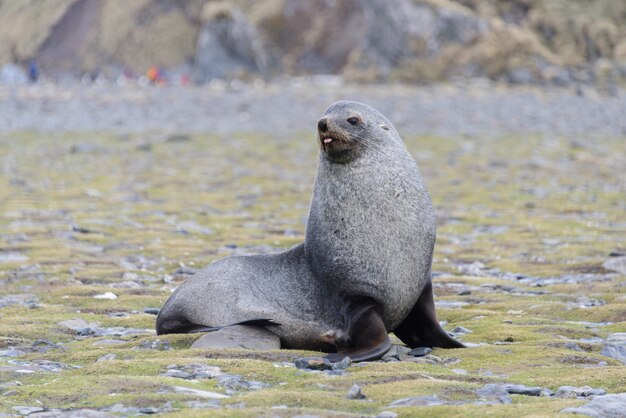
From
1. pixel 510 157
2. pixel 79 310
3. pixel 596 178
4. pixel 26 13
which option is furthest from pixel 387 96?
pixel 26 13

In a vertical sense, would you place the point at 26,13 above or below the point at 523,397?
above

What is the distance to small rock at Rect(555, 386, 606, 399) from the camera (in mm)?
5504

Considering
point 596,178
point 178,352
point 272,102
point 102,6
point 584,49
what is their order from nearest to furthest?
point 178,352 < point 596,178 < point 272,102 < point 584,49 < point 102,6

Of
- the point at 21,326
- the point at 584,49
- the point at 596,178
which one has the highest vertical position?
the point at 584,49

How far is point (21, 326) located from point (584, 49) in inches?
1943

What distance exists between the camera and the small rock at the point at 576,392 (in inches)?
217

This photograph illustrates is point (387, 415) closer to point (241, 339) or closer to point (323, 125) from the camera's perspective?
point (241, 339)

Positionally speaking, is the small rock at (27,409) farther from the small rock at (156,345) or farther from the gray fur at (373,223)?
the gray fur at (373,223)

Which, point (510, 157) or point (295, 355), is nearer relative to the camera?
point (295, 355)

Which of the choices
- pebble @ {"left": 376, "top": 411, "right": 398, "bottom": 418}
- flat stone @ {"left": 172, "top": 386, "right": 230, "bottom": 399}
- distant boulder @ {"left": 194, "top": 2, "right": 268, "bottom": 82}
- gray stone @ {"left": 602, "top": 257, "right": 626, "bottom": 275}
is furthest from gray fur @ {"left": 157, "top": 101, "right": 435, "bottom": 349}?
distant boulder @ {"left": 194, "top": 2, "right": 268, "bottom": 82}

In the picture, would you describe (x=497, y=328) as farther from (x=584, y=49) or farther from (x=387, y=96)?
(x=584, y=49)

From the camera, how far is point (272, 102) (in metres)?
36.4

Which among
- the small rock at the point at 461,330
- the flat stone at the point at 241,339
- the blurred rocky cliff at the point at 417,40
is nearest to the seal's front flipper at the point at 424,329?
the small rock at the point at 461,330

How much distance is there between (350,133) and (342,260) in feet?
2.82
